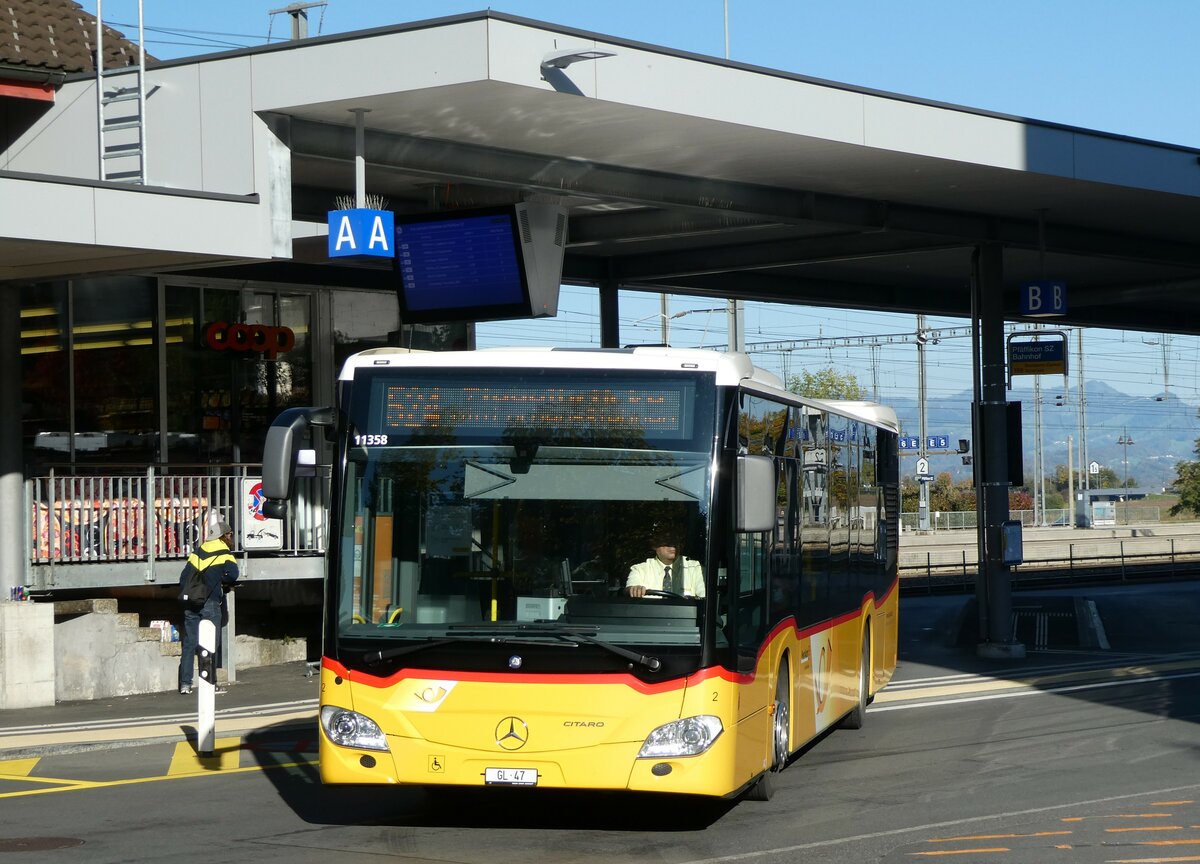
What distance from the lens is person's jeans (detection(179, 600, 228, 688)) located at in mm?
17609

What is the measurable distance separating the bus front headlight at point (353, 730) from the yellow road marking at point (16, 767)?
468 cm

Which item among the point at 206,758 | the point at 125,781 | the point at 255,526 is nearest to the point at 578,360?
the point at 125,781

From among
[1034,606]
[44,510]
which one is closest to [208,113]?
[44,510]

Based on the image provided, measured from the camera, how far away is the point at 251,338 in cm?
2328

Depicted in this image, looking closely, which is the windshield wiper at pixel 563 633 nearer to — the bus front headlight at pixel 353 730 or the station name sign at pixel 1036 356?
the bus front headlight at pixel 353 730

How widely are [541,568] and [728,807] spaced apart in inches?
95.3

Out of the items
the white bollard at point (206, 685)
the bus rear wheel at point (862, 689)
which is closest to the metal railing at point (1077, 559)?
the bus rear wheel at point (862, 689)

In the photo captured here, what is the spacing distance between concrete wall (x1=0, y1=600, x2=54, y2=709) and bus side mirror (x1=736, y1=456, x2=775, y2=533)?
1069 centimetres

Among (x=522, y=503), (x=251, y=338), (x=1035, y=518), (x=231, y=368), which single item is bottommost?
(x=1035, y=518)

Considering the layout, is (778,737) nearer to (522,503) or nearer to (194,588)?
(522,503)

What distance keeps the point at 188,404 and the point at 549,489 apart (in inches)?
534

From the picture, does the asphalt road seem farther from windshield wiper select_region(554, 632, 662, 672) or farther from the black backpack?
the black backpack

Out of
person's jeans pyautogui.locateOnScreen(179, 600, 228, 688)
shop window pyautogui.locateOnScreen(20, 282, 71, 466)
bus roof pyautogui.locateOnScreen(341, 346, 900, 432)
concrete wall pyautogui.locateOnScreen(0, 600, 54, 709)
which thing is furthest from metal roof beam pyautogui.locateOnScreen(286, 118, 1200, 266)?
bus roof pyautogui.locateOnScreen(341, 346, 900, 432)

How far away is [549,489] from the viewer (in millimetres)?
9914
